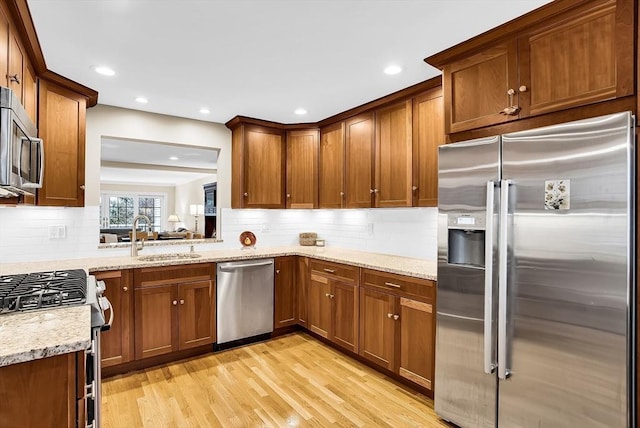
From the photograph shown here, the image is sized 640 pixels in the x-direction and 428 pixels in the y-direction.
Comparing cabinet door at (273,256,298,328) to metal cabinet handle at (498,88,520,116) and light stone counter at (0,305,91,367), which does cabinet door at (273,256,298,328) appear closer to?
light stone counter at (0,305,91,367)

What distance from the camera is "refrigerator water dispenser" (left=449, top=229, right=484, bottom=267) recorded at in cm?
210

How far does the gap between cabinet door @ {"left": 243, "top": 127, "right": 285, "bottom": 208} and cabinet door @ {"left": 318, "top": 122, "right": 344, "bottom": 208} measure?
1.60 feet

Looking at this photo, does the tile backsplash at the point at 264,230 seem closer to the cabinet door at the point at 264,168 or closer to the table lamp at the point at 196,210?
the cabinet door at the point at 264,168

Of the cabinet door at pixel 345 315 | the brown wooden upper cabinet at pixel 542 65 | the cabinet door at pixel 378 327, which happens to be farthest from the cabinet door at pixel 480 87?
the cabinet door at pixel 345 315

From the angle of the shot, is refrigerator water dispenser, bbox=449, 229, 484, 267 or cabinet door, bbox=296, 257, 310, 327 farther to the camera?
cabinet door, bbox=296, 257, 310, 327

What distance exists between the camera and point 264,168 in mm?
4141

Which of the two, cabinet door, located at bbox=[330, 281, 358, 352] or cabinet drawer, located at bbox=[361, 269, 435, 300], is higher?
cabinet drawer, located at bbox=[361, 269, 435, 300]

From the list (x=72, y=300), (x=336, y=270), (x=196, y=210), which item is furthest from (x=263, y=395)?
(x=196, y=210)

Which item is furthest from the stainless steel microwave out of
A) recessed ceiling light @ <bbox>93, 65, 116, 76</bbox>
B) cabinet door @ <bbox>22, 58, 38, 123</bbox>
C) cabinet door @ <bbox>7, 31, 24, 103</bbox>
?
recessed ceiling light @ <bbox>93, 65, 116, 76</bbox>

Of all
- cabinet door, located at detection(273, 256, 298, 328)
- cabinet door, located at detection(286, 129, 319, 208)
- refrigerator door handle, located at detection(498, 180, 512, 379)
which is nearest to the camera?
refrigerator door handle, located at detection(498, 180, 512, 379)

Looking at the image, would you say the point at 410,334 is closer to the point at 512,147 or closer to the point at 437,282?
the point at 437,282

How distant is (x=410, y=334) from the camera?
262 cm

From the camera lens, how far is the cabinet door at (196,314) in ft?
10.5

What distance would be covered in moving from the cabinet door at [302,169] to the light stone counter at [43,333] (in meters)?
2.82
